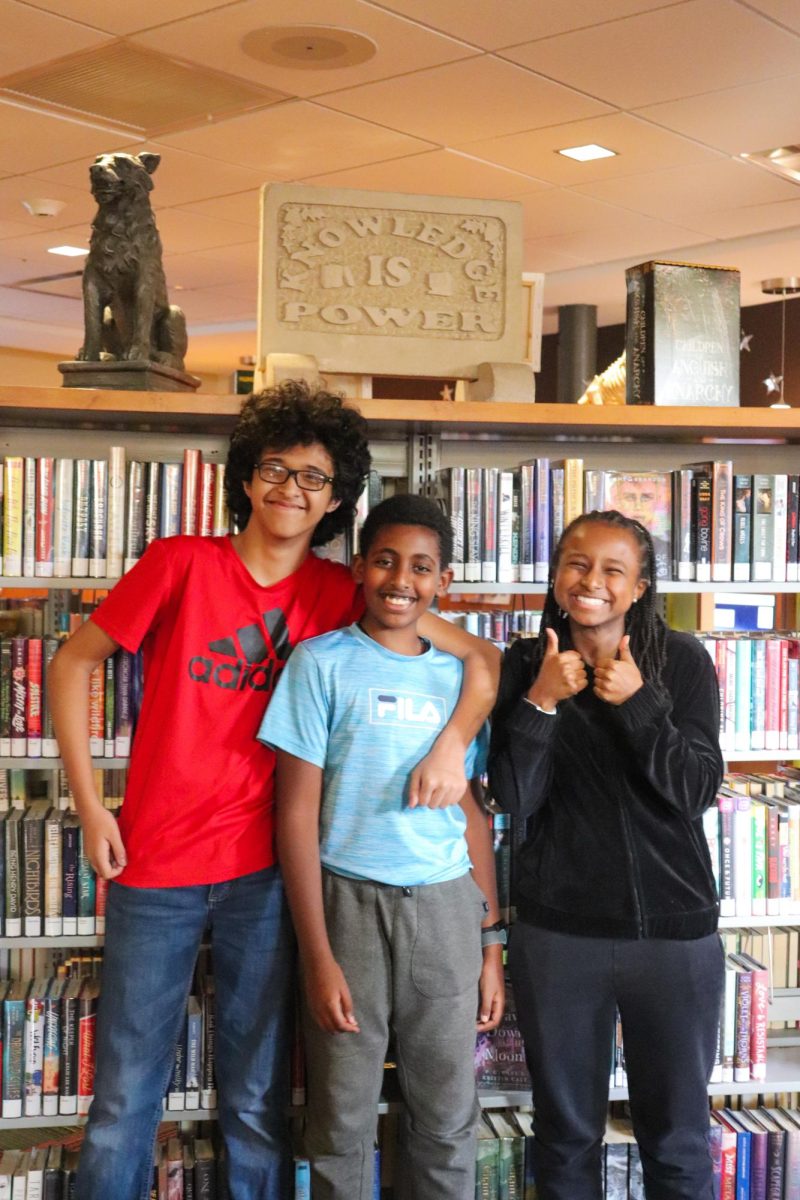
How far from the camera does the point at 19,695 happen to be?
7.59 ft

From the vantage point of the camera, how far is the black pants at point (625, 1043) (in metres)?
1.96

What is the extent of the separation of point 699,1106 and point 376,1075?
53 centimetres

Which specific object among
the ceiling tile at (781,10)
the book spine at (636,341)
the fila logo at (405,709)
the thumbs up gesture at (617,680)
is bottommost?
the fila logo at (405,709)

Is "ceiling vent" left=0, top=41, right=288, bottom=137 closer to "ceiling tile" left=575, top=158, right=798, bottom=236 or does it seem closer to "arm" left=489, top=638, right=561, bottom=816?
"ceiling tile" left=575, top=158, right=798, bottom=236

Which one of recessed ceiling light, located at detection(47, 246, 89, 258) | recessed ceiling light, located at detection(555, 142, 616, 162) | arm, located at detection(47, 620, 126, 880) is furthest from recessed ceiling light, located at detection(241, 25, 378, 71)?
recessed ceiling light, located at detection(47, 246, 89, 258)

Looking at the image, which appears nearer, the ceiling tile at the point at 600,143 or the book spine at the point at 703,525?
the book spine at the point at 703,525

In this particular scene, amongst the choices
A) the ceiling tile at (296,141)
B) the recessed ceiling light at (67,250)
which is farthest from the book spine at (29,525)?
the recessed ceiling light at (67,250)

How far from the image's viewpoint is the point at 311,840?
1.93 m

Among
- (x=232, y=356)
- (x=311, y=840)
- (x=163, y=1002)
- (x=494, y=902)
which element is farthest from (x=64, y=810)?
(x=232, y=356)

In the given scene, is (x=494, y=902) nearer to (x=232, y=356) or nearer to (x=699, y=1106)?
(x=699, y=1106)

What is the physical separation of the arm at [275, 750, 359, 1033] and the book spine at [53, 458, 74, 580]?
67cm

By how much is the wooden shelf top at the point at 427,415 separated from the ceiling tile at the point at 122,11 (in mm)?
1740

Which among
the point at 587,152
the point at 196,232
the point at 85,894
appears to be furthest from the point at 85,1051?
the point at 196,232

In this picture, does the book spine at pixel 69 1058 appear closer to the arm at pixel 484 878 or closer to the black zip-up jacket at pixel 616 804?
the arm at pixel 484 878
